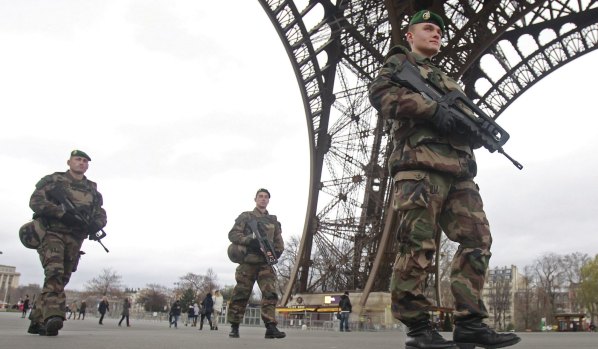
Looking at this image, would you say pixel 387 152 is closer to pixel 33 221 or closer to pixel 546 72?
pixel 546 72

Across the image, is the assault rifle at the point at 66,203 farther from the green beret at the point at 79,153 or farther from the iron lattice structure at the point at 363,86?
the iron lattice structure at the point at 363,86

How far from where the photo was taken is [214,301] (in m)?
15.2

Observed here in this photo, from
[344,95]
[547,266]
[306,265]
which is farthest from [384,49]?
[547,266]

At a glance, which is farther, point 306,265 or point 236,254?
point 306,265

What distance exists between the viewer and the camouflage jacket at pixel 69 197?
552 centimetres

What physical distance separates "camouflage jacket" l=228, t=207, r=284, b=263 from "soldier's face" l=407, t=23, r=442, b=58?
3627 mm

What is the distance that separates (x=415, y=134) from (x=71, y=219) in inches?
164

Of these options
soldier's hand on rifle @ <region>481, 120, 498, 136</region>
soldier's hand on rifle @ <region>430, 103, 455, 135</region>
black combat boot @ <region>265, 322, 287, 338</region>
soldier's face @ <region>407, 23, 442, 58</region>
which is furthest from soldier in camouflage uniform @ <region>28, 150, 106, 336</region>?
soldier's hand on rifle @ <region>481, 120, 498, 136</region>

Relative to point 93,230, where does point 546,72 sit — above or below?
above

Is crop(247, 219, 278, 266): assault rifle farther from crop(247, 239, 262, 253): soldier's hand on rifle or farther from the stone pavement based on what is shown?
the stone pavement

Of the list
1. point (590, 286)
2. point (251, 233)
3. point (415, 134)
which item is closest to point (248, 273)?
point (251, 233)

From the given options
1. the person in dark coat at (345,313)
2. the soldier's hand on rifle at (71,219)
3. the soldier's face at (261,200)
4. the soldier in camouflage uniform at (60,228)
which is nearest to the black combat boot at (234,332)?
the soldier's face at (261,200)

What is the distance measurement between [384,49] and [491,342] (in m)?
19.4

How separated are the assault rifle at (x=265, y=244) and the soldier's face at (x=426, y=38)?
3603 mm
